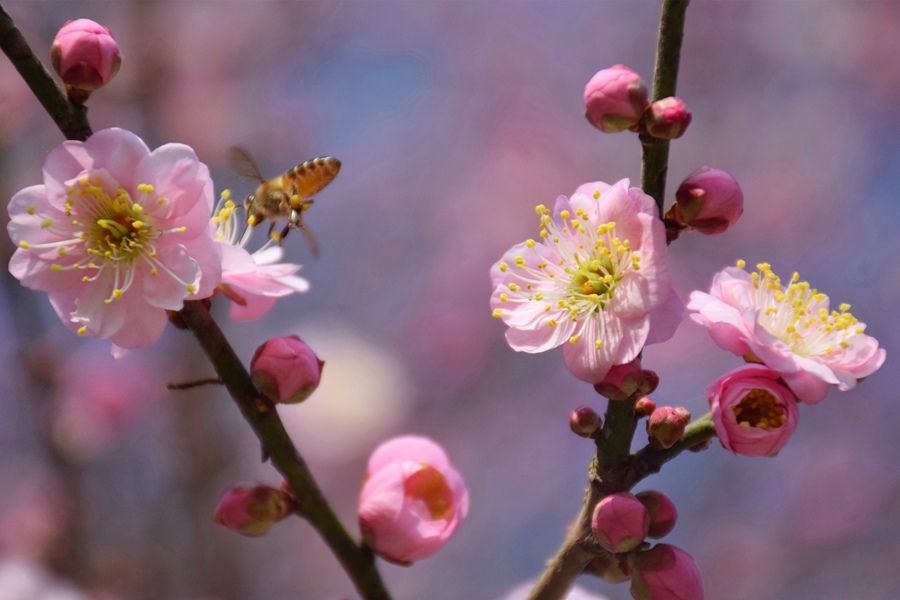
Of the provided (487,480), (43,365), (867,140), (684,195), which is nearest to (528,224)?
(487,480)

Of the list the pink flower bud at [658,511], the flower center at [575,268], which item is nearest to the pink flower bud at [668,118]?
the flower center at [575,268]

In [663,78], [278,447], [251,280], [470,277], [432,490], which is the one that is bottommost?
[470,277]

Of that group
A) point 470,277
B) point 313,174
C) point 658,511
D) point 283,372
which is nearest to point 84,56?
point 283,372

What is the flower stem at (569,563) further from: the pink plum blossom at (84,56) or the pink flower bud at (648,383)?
the pink plum blossom at (84,56)

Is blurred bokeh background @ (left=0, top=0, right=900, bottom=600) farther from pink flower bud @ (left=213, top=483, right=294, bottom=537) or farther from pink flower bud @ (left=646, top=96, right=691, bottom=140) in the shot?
pink flower bud @ (left=646, top=96, right=691, bottom=140)

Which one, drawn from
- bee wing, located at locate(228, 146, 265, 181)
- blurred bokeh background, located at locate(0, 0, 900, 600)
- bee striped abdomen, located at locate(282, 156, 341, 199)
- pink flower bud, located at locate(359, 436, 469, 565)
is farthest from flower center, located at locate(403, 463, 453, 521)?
blurred bokeh background, located at locate(0, 0, 900, 600)

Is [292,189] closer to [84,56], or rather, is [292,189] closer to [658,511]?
[84,56]
